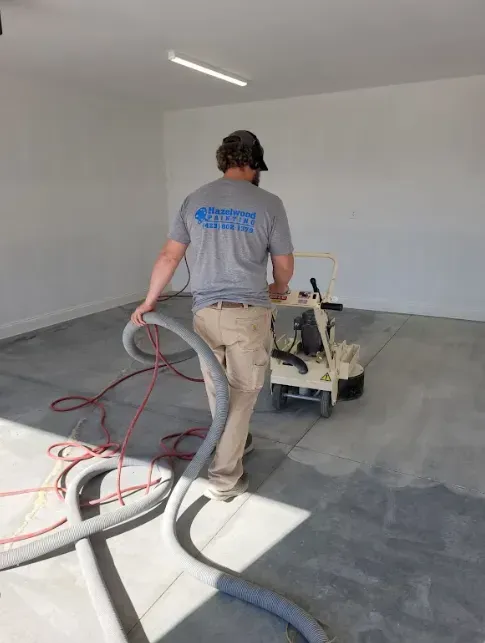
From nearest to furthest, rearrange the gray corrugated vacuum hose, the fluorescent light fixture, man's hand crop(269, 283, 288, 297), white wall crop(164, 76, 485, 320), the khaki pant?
1. the gray corrugated vacuum hose
2. the khaki pant
3. man's hand crop(269, 283, 288, 297)
4. the fluorescent light fixture
5. white wall crop(164, 76, 485, 320)

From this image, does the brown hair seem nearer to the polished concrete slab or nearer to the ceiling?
the ceiling

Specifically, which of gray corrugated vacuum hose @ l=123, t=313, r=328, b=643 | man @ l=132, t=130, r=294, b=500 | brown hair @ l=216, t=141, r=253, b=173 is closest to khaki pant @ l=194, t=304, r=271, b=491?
man @ l=132, t=130, r=294, b=500

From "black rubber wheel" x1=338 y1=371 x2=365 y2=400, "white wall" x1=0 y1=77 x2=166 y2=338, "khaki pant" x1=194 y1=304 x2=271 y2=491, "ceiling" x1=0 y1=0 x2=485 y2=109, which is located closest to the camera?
"khaki pant" x1=194 y1=304 x2=271 y2=491

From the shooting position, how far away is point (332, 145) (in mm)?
6059

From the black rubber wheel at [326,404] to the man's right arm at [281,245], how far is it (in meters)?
1.10

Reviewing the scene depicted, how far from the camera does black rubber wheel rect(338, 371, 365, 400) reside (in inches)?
133

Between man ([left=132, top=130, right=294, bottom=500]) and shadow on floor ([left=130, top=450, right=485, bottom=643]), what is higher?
man ([left=132, top=130, right=294, bottom=500])

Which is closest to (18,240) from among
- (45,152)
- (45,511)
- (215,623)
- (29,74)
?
(45,152)

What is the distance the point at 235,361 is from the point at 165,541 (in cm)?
83

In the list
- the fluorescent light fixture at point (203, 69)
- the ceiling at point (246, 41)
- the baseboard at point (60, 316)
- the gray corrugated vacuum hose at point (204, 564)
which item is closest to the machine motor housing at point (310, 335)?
the gray corrugated vacuum hose at point (204, 564)

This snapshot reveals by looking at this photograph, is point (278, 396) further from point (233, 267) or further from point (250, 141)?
point (250, 141)

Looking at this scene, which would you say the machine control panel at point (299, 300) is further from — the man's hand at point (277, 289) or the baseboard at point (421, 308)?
the baseboard at point (421, 308)

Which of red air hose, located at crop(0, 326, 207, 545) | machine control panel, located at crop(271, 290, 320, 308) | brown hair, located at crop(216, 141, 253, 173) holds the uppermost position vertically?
brown hair, located at crop(216, 141, 253, 173)

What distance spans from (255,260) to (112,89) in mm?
4411
